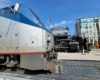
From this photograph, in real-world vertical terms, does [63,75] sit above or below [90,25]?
below

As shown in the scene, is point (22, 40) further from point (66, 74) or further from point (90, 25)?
point (90, 25)

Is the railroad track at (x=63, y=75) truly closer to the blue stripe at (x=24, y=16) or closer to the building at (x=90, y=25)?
the blue stripe at (x=24, y=16)

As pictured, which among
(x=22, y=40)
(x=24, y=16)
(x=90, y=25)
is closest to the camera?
(x=22, y=40)

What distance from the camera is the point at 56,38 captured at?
21.0 m

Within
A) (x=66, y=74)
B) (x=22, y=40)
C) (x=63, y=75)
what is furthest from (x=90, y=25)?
(x=22, y=40)

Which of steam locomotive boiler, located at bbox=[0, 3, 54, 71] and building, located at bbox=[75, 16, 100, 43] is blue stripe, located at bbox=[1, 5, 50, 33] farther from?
building, located at bbox=[75, 16, 100, 43]

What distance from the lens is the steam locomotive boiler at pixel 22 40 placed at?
16.8ft

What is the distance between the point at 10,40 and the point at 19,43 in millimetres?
483

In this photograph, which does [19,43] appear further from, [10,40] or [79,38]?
[79,38]

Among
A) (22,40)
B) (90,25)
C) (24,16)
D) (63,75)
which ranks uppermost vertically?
(90,25)

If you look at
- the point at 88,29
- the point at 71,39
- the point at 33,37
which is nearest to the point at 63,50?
the point at 71,39

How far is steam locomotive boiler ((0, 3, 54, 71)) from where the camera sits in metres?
5.11

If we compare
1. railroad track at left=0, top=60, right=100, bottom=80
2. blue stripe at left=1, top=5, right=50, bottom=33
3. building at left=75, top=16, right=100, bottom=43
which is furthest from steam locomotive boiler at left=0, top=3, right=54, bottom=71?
building at left=75, top=16, right=100, bottom=43

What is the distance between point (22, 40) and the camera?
5.42 metres
